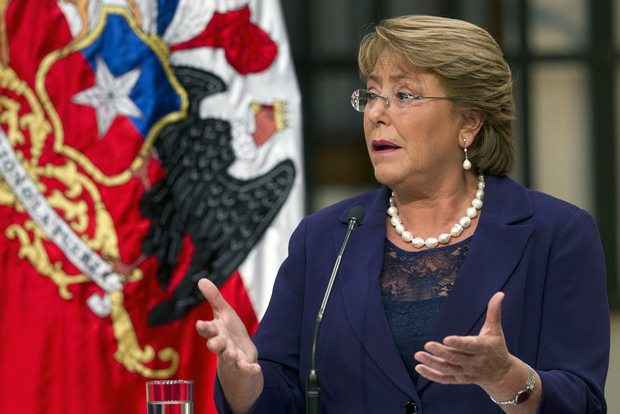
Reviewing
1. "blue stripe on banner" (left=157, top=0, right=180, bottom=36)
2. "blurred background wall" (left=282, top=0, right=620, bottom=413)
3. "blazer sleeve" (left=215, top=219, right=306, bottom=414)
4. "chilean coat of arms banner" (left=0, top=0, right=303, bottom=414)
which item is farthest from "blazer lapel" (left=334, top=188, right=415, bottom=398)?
"blurred background wall" (left=282, top=0, right=620, bottom=413)

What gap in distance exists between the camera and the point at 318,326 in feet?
8.11

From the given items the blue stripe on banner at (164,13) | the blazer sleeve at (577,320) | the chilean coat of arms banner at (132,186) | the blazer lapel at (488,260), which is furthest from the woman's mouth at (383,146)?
the blue stripe on banner at (164,13)

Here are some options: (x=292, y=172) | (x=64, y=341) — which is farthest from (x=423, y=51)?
(x=64, y=341)

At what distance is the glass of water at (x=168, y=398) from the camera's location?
2.22 m

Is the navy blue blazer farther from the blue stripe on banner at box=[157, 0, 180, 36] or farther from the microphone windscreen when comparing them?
the blue stripe on banner at box=[157, 0, 180, 36]

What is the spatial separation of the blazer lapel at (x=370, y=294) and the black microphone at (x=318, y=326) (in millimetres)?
31

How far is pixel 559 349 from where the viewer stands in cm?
244

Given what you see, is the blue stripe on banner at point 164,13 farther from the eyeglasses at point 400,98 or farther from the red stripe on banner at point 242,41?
the eyeglasses at point 400,98

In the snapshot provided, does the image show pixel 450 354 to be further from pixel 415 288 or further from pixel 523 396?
pixel 415 288

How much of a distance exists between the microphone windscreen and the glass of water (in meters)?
0.63

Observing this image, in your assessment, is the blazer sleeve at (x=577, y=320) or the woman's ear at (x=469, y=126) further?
the woman's ear at (x=469, y=126)

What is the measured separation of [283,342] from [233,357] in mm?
296

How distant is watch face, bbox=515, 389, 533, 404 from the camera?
225 cm

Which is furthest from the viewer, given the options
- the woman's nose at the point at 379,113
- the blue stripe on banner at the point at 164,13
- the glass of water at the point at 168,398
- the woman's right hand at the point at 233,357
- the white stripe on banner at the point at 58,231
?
the blue stripe on banner at the point at 164,13
